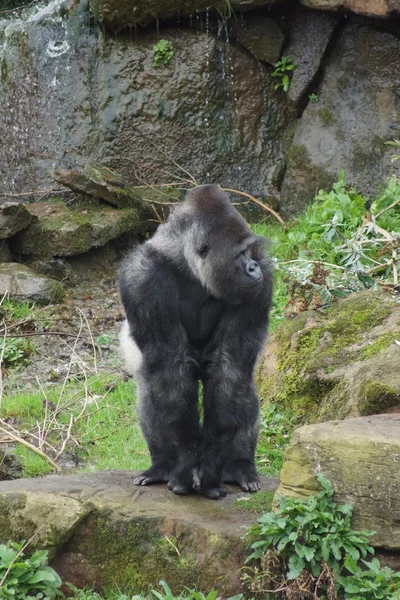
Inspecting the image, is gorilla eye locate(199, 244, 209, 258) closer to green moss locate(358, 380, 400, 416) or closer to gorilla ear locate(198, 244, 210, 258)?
gorilla ear locate(198, 244, 210, 258)

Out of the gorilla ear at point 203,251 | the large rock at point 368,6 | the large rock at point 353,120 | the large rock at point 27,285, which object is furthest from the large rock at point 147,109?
the gorilla ear at point 203,251

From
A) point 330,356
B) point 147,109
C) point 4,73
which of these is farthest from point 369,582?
point 4,73

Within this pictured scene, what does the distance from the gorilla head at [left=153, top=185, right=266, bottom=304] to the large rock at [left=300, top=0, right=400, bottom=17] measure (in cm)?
526

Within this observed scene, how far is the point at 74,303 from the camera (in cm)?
878

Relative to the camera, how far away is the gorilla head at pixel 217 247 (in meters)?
3.88

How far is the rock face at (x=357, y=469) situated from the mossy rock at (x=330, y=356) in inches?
44.6

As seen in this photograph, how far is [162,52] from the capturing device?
→ 389 inches

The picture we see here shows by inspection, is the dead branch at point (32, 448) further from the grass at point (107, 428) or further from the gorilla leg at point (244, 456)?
the gorilla leg at point (244, 456)

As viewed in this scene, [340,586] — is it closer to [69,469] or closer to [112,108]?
[69,469]

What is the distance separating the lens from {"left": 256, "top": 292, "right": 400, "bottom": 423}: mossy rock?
4.95m

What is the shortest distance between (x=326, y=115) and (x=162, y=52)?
1907 millimetres

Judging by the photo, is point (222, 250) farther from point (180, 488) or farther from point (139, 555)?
point (139, 555)

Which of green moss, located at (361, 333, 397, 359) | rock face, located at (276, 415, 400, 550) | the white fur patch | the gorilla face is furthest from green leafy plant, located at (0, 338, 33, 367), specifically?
rock face, located at (276, 415, 400, 550)

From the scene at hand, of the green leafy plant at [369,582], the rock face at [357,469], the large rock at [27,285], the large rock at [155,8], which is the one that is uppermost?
the large rock at [155,8]
